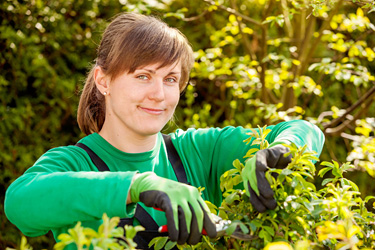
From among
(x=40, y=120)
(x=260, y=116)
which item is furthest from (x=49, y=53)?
(x=260, y=116)

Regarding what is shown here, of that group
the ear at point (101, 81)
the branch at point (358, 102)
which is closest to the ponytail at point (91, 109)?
the ear at point (101, 81)

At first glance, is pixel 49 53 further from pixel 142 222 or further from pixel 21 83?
pixel 142 222

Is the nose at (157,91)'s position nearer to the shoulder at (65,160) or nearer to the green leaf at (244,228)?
the shoulder at (65,160)

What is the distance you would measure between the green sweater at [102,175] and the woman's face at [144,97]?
0.12 meters

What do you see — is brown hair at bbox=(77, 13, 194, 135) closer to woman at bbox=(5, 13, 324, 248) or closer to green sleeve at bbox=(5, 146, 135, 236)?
woman at bbox=(5, 13, 324, 248)

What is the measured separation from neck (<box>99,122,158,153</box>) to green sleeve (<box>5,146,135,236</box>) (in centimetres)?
43

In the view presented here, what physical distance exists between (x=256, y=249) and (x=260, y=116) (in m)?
2.40

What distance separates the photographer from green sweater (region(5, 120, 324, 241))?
50.5 inches

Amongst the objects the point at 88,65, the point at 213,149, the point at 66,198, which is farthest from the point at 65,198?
the point at 88,65

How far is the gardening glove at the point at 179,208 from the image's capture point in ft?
3.85

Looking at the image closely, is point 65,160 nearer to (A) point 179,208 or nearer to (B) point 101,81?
(B) point 101,81

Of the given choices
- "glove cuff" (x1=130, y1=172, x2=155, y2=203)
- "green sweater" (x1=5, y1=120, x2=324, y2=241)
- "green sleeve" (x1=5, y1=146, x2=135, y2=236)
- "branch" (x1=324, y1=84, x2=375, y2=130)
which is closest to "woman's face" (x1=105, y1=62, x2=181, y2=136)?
"green sweater" (x1=5, y1=120, x2=324, y2=241)

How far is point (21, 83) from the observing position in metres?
3.23

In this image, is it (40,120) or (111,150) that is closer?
(111,150)
